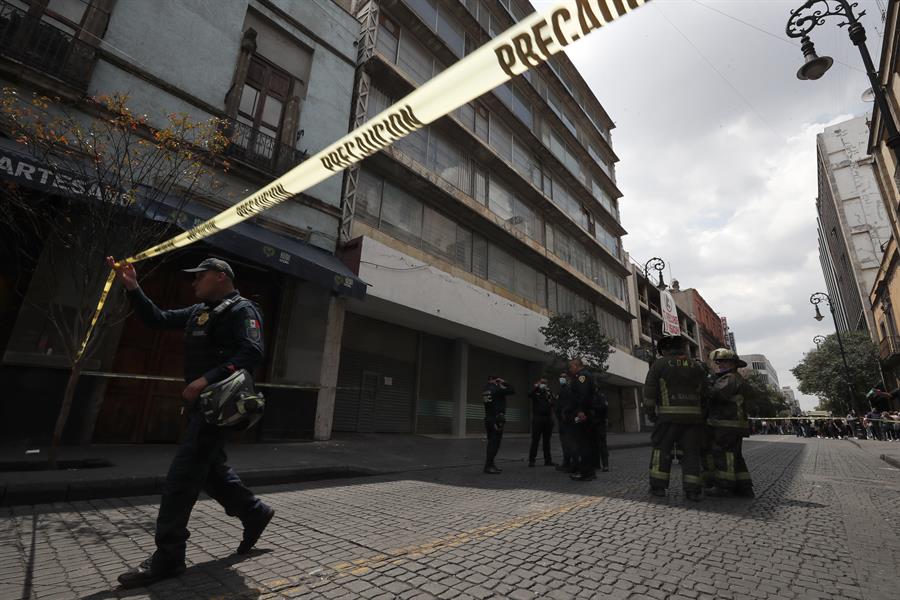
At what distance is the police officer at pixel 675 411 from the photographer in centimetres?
490

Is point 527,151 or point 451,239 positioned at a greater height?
point 527,151

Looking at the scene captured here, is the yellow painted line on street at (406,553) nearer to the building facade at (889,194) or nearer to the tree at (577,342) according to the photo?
the building facade at (889,194)

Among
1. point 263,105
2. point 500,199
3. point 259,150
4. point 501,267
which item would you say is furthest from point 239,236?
point 500,199

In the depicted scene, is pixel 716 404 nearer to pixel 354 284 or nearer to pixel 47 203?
pixel 354 284

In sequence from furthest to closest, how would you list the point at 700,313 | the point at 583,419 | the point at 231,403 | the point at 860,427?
the point at 700,313 → the point at 860,427 → the point at 583,419 → the point at 231,403

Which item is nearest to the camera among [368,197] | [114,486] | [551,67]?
[114,486]

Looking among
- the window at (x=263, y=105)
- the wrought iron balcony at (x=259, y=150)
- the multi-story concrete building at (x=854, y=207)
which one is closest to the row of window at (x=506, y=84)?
the window at (x=263, y=105)

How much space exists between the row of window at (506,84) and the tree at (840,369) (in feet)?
73.2

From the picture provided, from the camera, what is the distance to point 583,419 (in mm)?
6512

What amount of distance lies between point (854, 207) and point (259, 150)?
202 ft

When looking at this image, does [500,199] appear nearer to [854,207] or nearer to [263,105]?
[263,105]

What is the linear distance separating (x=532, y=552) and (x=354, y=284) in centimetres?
756

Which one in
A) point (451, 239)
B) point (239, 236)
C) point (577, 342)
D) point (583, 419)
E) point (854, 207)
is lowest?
point (583, 419)

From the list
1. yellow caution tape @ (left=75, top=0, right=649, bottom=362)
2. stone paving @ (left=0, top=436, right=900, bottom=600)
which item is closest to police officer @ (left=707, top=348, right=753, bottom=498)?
stone paving @ (left=0, top=436, right=900, bottom=600)
